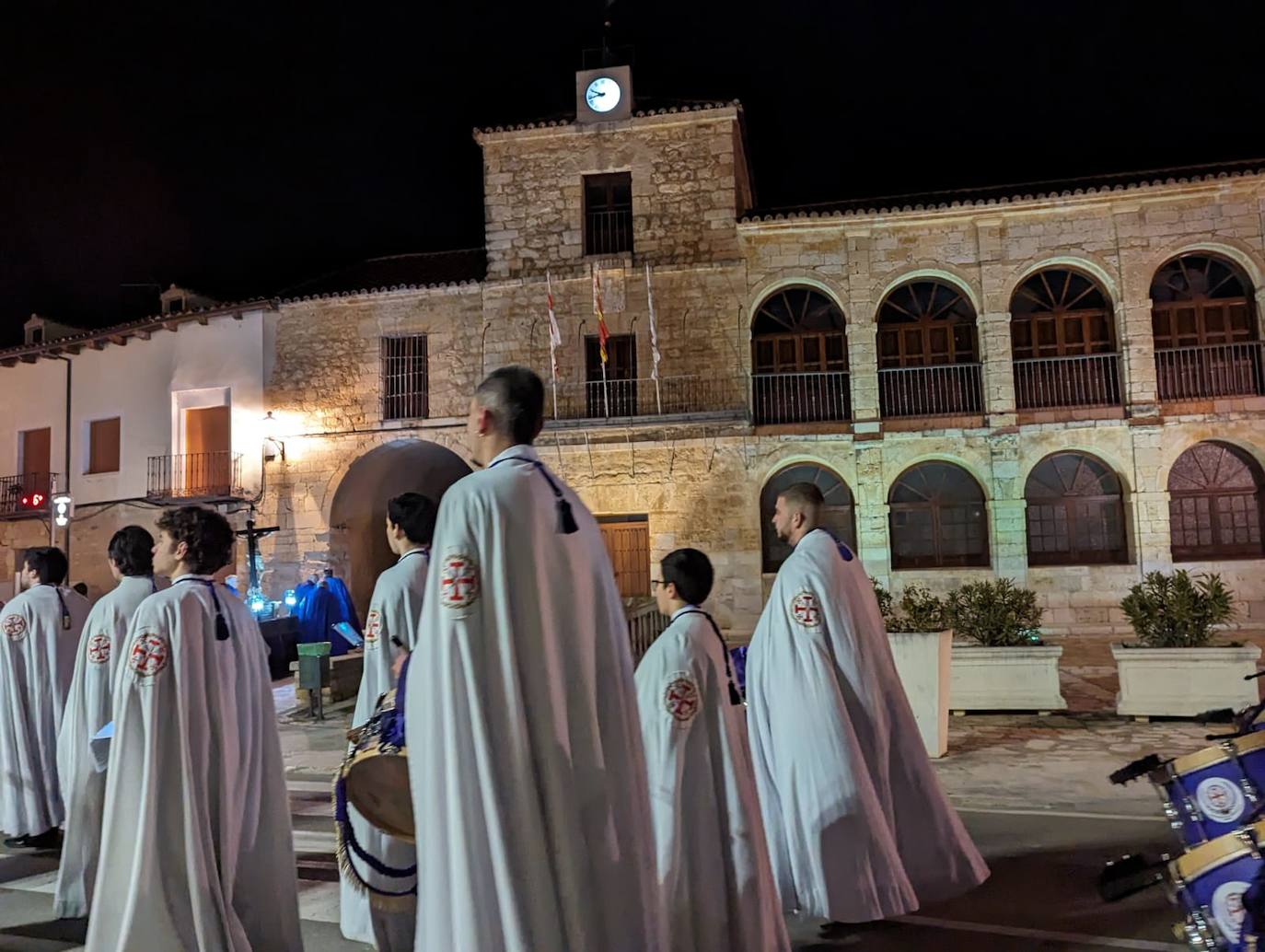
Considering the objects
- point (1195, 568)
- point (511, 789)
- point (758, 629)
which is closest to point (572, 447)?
point (1195, 568)

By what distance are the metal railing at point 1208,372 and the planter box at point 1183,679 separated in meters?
9.08

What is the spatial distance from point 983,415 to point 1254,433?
4.54m

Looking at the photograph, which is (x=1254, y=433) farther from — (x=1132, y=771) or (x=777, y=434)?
(x=1132, y=771)

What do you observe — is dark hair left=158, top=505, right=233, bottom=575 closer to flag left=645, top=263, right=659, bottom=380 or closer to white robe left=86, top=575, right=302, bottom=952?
white robe left=86, top=575, right=302, bottom=952

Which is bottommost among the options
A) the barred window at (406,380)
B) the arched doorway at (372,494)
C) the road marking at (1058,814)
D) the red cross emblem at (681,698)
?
the road marking at (1058,814)

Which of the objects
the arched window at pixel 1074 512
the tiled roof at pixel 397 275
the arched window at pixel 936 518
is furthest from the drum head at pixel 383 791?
the tiled roof at pixel 397 275

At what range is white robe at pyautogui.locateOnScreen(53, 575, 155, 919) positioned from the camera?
4449 mm

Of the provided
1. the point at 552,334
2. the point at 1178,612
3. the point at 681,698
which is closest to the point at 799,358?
the point at 552,334

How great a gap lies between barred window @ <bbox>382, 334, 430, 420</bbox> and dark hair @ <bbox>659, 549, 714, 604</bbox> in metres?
15.5

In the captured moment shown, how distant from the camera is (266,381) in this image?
18844 millimetres

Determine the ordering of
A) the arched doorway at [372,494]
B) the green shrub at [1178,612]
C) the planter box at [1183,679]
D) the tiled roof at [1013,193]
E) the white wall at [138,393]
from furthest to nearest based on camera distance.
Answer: the white wall at [138,393] < the arched doorway at [372,494] < the tiled roof at [1013,193] < the green shrub at [1178,612] < the planter box at [1183,679]

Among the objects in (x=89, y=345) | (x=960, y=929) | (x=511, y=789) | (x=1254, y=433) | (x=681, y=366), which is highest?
(x=89, y=345)

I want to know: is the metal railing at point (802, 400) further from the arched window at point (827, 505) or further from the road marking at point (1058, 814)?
the road marking at point (1058, 814)

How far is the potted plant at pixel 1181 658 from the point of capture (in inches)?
319
